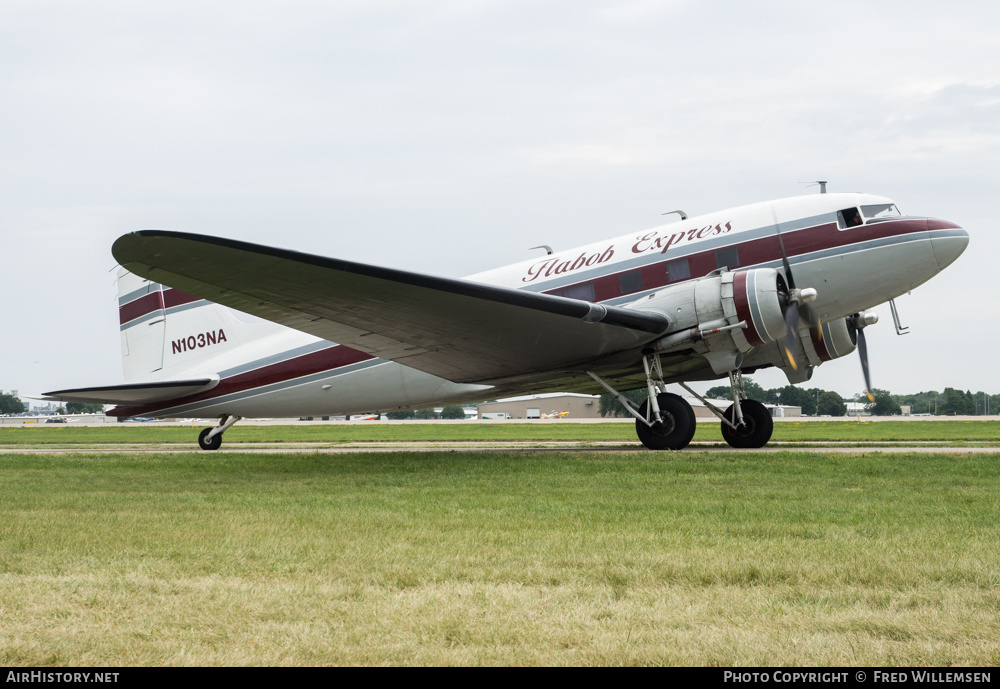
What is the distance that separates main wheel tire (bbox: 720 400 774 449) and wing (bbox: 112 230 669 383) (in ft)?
14.0

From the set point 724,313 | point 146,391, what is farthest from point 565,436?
point 724,313

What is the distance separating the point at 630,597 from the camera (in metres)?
4.90

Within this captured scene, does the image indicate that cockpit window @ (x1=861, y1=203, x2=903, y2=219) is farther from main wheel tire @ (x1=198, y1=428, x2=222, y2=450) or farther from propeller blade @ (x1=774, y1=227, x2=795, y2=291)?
main wheel tire @ (x1=198, y1=428, x2=222, y2=450)

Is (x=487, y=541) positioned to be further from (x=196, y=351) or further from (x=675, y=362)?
(x=196, y=351)

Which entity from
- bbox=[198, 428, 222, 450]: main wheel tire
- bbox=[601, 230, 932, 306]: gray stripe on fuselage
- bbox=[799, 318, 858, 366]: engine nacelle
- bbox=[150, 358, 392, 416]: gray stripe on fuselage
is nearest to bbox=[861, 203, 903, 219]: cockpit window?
bbox=[601, 230, 932, 306]: gray stripe on fuselage

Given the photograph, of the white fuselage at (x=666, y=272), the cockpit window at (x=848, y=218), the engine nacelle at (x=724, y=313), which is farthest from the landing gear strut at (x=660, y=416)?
the cockpit window at (x=848, y=218)

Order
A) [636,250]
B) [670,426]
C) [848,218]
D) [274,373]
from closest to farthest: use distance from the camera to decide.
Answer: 1. [848,218]
2. [670,426]
3. [636,250]
4. [274,373]

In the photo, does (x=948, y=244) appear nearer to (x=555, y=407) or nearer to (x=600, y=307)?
(x=600, y=307)

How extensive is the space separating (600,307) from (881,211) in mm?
6089

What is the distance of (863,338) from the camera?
64.6 ft

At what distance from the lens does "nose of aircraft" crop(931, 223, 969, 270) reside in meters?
16.1
